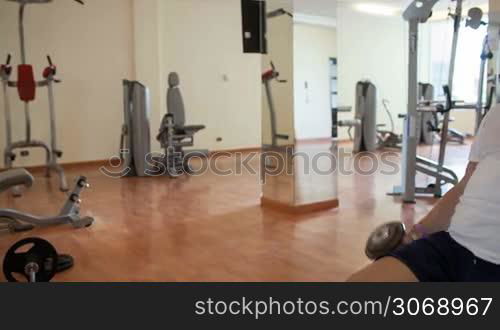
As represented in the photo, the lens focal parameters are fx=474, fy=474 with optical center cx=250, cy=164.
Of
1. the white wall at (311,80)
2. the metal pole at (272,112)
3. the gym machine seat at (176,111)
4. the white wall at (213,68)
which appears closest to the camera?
the white wall at (311,80)

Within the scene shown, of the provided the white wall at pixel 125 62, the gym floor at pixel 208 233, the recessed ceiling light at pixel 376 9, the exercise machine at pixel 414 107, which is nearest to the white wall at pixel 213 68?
the white wall at pixel 125 62

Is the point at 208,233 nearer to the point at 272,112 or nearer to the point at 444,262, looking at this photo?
the point at 272,112

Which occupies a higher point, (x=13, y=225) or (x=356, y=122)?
(x=356, y=122)

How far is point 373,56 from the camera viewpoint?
9.52 m

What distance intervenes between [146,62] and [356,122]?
3.37 meters

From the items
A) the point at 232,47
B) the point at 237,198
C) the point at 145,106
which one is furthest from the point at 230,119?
the point at 237,198

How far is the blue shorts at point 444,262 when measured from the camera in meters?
1.12

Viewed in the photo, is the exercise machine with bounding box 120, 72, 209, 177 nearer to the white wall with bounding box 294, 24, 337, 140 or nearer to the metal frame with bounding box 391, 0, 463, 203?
the white wall with bounding box 294, 24, 337, 140

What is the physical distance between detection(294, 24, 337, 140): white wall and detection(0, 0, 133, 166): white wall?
328cm

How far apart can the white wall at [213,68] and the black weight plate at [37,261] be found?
4.99 m

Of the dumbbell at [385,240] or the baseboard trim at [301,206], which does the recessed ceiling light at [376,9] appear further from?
the dumbbell at [385,240]

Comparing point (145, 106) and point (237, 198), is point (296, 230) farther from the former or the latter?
point (145, 106)

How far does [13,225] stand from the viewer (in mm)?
3258

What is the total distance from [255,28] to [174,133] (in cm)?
229
